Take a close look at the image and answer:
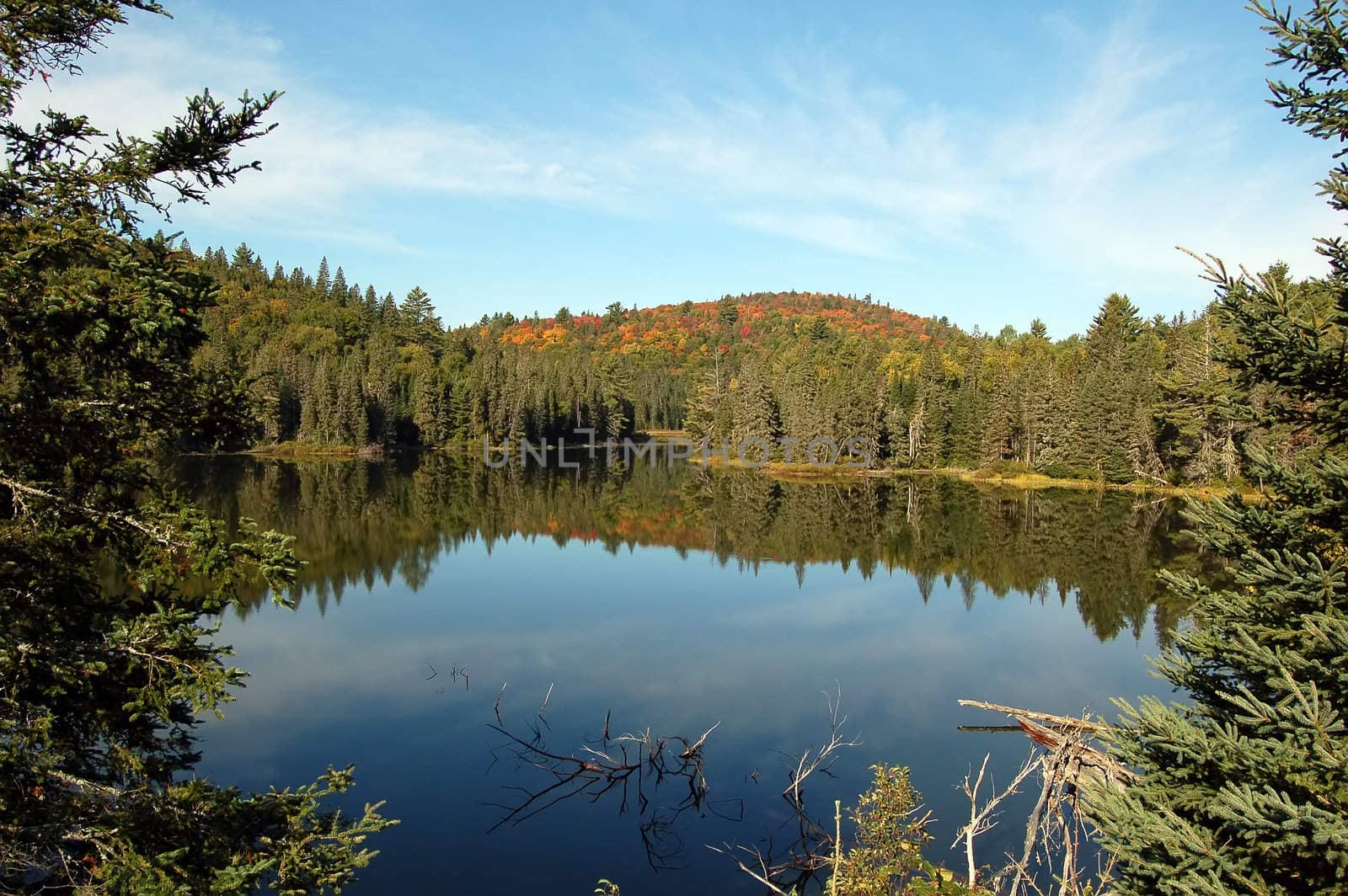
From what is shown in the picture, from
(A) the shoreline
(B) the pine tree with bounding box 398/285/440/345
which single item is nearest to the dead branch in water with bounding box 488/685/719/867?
(A) the shoreline

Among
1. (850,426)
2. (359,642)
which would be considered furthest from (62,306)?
(850,426)

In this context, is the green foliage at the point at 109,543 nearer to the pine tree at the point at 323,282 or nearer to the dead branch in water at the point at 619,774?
the dead branch in water at the point at 619,774

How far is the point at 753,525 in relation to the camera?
45.2 m

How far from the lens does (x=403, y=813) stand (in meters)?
13.6

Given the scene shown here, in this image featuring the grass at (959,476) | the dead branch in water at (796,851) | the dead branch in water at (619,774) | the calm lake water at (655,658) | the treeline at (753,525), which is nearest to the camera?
the dead branch in water at (796,851)

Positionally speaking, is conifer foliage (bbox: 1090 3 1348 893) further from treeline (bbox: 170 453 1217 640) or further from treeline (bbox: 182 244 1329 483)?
treeline (bbox: 182 244 1329 483)

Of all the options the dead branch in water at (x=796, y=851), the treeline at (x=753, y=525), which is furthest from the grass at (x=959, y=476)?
the dead branch in water at (x=796, y=851)

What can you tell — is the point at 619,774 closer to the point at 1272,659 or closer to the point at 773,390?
the point at 1272,659

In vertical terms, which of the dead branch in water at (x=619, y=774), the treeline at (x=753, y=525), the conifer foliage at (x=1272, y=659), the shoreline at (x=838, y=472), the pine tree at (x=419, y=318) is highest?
the pine tree at (x=419, y=318)

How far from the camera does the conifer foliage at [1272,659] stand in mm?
5410

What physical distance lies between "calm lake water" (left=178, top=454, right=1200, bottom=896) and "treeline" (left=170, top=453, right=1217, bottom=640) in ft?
0.93

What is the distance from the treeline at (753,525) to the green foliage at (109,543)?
22103mm

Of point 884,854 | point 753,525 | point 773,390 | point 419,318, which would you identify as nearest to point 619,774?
point 884,854

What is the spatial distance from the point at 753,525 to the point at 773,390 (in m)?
42.8
